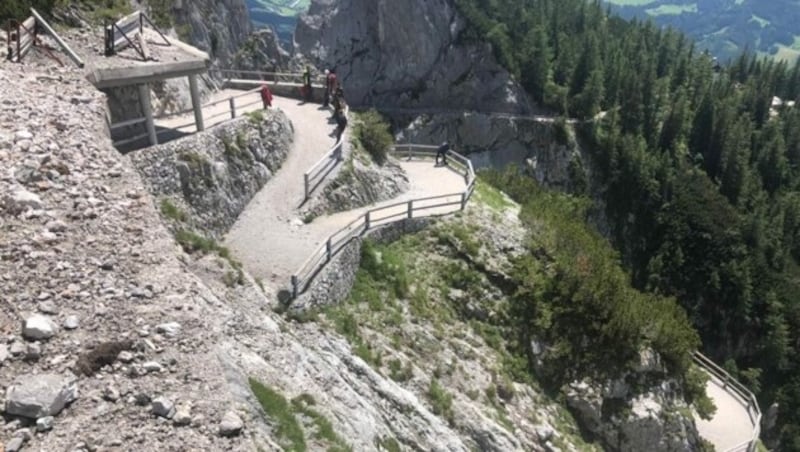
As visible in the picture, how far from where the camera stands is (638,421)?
2377 cm

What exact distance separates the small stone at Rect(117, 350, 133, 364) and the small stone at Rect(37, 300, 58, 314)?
1.65m

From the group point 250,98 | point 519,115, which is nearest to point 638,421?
point 250,98

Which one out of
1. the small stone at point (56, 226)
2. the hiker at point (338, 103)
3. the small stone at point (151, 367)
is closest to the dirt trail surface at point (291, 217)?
the hiker at point (338, 103)

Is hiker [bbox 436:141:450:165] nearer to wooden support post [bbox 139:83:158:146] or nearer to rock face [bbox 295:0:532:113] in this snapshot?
wooden support post [bbox 139:83:158:146]

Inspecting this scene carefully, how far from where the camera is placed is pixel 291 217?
23812mm

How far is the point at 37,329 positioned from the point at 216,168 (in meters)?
13.5

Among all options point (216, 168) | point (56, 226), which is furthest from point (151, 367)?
point (216, 168)

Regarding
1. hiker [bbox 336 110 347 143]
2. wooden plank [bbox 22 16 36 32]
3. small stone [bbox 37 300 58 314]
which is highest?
wooden plank [bbox 22 16 36 32]

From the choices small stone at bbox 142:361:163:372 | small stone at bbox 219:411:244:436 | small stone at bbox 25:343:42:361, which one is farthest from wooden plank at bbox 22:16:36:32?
small stone at bbox 219:411:244:436

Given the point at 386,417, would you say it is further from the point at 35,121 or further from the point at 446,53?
the point at 446,53

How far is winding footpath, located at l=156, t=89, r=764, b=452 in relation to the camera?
832 inches

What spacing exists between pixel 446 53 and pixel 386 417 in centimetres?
7784

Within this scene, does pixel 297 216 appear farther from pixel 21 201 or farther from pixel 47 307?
pixel 47 307

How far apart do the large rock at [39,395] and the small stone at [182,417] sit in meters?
1.49
